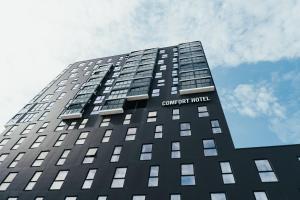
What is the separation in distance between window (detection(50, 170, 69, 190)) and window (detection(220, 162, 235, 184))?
1786 cm

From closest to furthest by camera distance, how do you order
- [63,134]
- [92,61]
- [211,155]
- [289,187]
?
[289,187] → [211,155] → [63,134] → [92,61]

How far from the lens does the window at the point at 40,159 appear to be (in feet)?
104

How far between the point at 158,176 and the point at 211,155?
6.31 m

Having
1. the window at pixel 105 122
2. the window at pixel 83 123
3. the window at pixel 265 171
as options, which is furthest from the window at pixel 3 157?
the window at pixel 265 171

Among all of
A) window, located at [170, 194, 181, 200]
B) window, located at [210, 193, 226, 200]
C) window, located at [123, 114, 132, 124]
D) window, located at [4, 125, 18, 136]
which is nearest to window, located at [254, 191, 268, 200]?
window, located at [210, 193, 226, 200]

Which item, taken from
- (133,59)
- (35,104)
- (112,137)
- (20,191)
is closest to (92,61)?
(133,59)

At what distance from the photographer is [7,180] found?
3011 cm

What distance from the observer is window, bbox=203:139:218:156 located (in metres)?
26.8

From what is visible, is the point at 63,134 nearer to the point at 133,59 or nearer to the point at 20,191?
the point at 20,191

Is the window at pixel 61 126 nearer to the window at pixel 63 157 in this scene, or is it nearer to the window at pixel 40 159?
the window at pixel 40 159

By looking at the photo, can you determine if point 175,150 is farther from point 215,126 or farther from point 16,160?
point 16,160

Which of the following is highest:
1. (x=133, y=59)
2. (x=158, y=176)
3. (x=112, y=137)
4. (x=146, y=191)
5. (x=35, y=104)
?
(x=133, y=59)

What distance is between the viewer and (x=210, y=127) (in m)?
30.4

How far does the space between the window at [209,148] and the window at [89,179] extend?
511 inches
